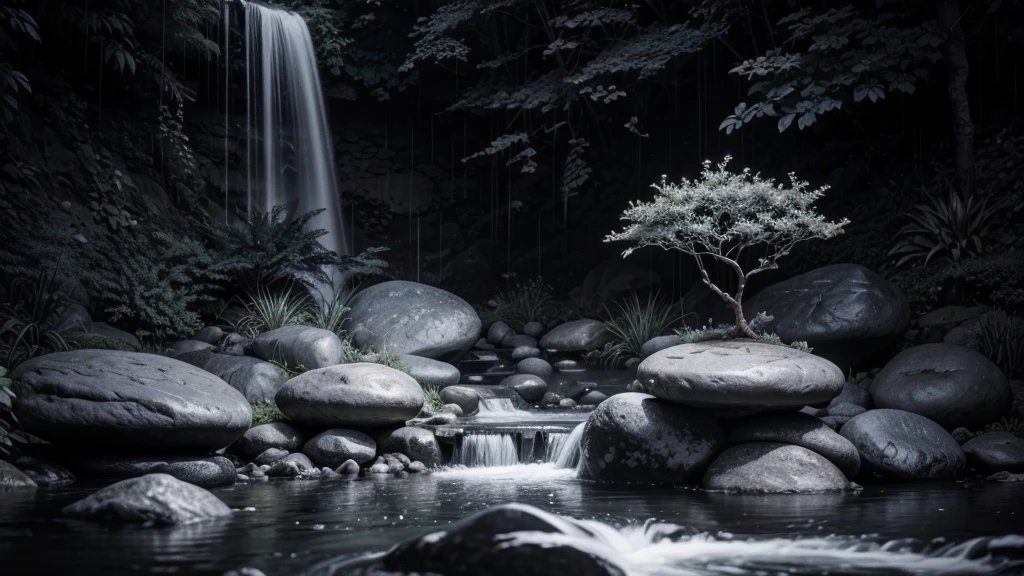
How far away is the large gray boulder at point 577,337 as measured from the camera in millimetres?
14570

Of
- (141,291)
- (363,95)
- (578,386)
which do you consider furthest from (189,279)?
(363,95)

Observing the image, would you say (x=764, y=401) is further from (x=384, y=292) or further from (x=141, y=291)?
(x=141, y=291)

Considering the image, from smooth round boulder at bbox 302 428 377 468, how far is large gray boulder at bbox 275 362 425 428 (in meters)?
0.20

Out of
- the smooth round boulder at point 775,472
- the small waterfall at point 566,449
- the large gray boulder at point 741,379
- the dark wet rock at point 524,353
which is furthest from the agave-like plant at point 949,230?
the small waterfall at point 566,449

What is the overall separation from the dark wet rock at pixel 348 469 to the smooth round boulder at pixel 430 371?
282cm

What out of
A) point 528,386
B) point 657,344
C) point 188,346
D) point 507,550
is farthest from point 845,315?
point 188,346

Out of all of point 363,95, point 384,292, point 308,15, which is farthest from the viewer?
point 363,95

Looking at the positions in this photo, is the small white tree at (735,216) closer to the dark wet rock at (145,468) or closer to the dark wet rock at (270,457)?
the dark wet rock at (270,457)

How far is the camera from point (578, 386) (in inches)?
511

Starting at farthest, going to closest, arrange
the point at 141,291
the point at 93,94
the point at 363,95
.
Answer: the point at 363,95 < the point at 93,94 < the point at 141,291

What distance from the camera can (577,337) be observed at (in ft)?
48.6

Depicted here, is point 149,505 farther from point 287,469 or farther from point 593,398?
point 593,398

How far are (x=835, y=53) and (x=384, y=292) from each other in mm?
7753

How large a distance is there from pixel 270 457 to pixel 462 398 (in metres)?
3.08
